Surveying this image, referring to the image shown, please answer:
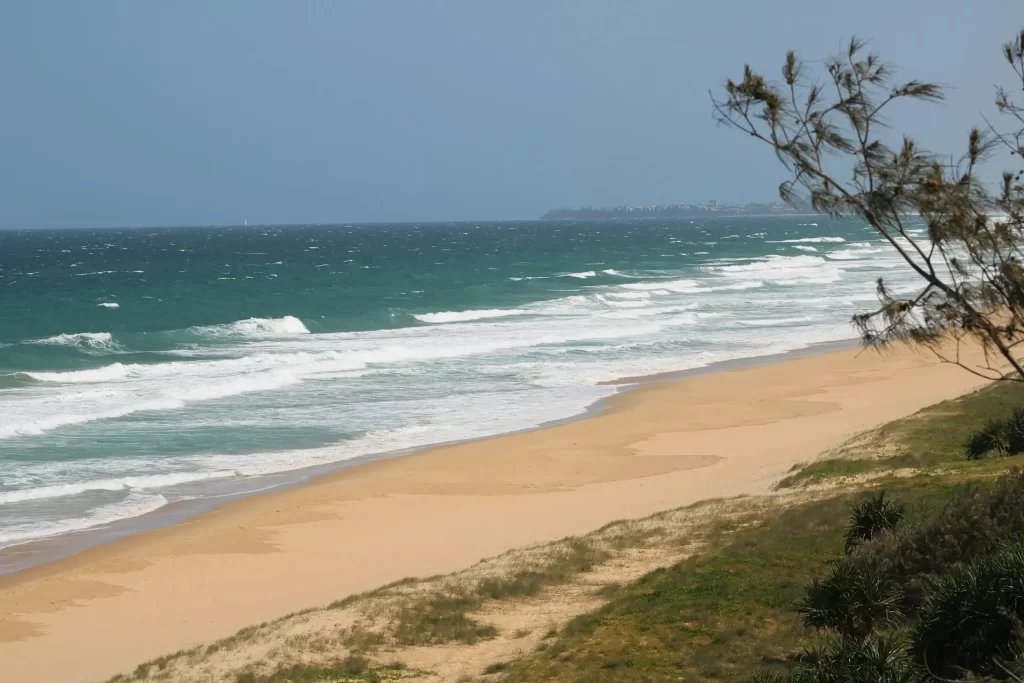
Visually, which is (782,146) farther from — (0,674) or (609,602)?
(0,674)

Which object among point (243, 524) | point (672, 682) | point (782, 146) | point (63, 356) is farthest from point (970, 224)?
point (63, 356)

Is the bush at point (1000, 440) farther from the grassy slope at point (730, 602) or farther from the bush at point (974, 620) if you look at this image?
the bush at point (974, 620)

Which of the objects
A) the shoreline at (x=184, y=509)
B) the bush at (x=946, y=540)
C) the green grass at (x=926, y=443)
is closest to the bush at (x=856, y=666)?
the bush at (x=946, y=540)

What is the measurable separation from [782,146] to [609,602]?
5289mm

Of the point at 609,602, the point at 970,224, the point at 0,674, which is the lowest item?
the point at 0,674

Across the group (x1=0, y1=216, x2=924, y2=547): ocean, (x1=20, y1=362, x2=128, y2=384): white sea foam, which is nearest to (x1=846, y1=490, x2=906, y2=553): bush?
(x1=0, y1=216, x2=924, y2=547): ocean

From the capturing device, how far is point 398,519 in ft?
57.0

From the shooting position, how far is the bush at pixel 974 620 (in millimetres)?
7074

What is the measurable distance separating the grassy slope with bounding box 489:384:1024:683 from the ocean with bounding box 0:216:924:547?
848 centimetres

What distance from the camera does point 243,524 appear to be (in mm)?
17047

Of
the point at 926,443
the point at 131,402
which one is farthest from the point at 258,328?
the point at 926,443

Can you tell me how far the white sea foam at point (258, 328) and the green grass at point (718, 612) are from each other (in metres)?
34.9

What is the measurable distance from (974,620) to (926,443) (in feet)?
33.0

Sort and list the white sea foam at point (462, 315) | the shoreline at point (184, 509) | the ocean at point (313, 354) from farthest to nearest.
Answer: the white sea foam at point (462, 315) < the ocean at point (313, 354) < the shoreline at point (184, 509)
